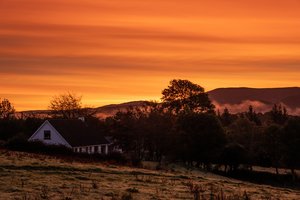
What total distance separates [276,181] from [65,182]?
55.2 metres

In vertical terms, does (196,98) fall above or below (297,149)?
above

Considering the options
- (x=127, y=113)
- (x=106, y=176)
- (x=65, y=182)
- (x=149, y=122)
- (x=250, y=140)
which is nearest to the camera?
(x=65, y=182)

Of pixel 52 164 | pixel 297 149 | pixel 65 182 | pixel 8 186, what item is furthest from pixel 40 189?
pixel 297 149

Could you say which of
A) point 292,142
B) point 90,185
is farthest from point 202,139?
point 90,185

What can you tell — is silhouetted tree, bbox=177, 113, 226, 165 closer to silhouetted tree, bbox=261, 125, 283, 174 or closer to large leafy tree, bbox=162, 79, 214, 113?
silhouetted tree, bbox=261, 125, 283, 174

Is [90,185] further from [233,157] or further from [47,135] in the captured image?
[47,135]

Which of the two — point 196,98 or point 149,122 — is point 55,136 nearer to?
point 149,122

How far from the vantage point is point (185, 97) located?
130 metres

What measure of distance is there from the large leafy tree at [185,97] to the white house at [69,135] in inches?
1314

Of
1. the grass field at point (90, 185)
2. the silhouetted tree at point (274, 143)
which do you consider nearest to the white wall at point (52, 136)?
the silhouetted tree at point (274, 143)

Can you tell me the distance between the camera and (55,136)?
308ft

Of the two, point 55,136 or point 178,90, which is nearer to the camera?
point 55,136

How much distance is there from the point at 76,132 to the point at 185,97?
134ft

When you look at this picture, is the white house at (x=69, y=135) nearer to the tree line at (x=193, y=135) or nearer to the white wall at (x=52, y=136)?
the white wall at (x=52, y=136)
